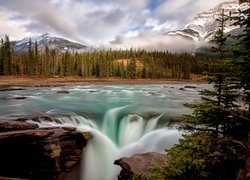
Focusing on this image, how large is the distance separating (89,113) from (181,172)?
20.7 m

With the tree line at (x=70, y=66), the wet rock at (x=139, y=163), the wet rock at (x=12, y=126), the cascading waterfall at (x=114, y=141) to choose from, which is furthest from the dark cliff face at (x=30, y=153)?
the tree line at (x=70, y=66)

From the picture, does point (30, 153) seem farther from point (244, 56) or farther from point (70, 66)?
point (70, 66)

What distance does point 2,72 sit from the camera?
95500 mm

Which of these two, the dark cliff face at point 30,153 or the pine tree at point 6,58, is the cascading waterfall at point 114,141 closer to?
the dark cliff face at point 30,153

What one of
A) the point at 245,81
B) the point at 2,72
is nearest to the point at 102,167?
the point at 245,81

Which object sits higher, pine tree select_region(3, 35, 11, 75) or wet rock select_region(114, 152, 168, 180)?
pine tree select_region(3, 35, 11, 75)

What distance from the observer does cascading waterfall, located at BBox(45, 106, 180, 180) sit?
60.7ft

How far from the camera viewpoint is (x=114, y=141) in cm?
2128

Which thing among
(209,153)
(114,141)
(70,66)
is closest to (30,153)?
(114,141)

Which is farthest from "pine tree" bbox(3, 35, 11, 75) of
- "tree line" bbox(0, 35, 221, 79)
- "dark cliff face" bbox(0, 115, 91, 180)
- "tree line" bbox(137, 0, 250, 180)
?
"tree line" bbox(137, 0, 250, 180)

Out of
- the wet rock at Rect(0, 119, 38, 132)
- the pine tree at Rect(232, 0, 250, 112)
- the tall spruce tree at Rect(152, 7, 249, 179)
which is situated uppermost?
the pine tree at Rect(232, 0, 250, 112)

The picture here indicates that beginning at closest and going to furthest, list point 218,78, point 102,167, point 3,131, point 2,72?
point 218,78, point 3,131, point 102,167, point 2,72

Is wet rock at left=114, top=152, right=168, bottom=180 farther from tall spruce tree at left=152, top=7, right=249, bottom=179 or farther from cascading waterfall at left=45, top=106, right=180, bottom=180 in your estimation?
tall spruce tree at left=152, top=7, right=249, bottom=179

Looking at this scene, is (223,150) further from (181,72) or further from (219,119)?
(181,72)
